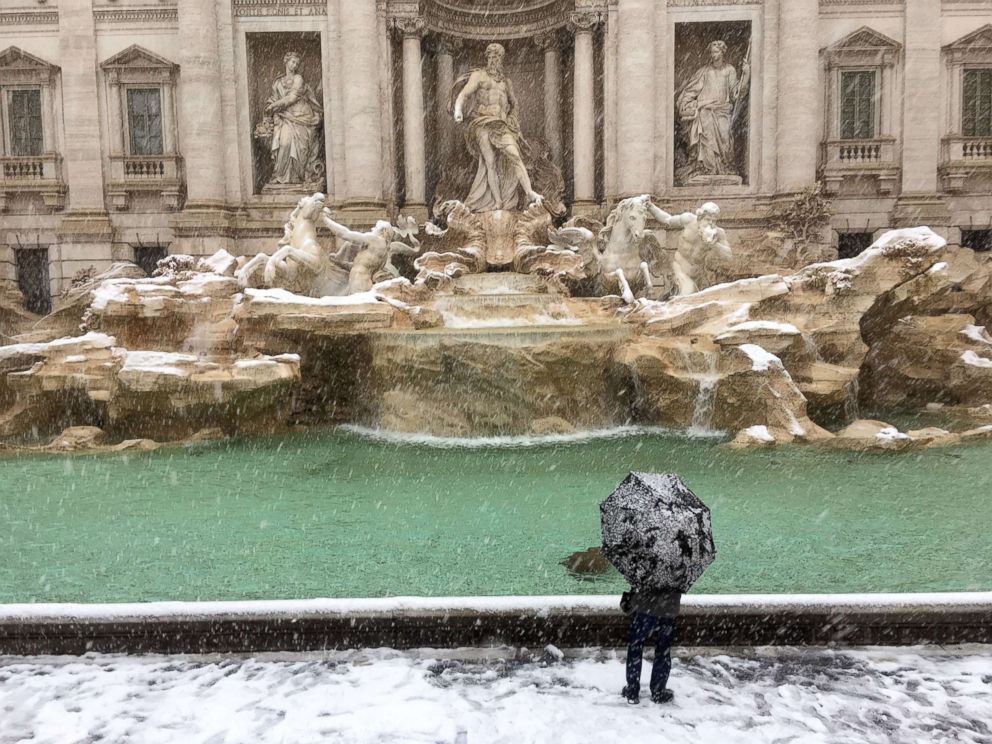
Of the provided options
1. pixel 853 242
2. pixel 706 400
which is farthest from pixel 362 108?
pixel 853 242

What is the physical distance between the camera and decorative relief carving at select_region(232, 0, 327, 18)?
47.9 ft

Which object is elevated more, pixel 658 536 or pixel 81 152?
pixel 81 152

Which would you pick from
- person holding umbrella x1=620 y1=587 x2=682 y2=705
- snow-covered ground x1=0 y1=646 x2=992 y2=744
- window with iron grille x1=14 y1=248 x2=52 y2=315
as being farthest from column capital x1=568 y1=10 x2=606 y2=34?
person holding umbrella x1=620 y1=587 x2=682 y2=705

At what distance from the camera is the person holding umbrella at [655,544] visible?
7.63ft

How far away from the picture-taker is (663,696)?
2594mm

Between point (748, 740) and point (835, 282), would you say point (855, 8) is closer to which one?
point (835, 282)

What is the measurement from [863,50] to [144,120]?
15.1 meters

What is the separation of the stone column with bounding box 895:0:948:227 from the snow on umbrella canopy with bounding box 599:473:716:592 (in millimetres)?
15603

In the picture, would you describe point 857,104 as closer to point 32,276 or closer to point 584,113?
point 584,113

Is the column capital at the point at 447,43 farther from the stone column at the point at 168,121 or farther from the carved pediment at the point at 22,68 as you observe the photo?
the carved pediment at the point at 22,68

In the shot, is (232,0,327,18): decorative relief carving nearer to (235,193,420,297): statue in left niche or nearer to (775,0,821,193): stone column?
(235,193,420,297): statue in left niche

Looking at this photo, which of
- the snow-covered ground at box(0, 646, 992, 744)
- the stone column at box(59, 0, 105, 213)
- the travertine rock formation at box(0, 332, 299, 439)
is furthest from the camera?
the stone column at box(59, 0, 105, 213)

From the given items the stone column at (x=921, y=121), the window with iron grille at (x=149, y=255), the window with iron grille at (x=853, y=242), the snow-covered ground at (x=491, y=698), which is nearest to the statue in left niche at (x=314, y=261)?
the window with iron grille at (x=149, y=255)

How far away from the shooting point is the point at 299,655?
9.85ft
